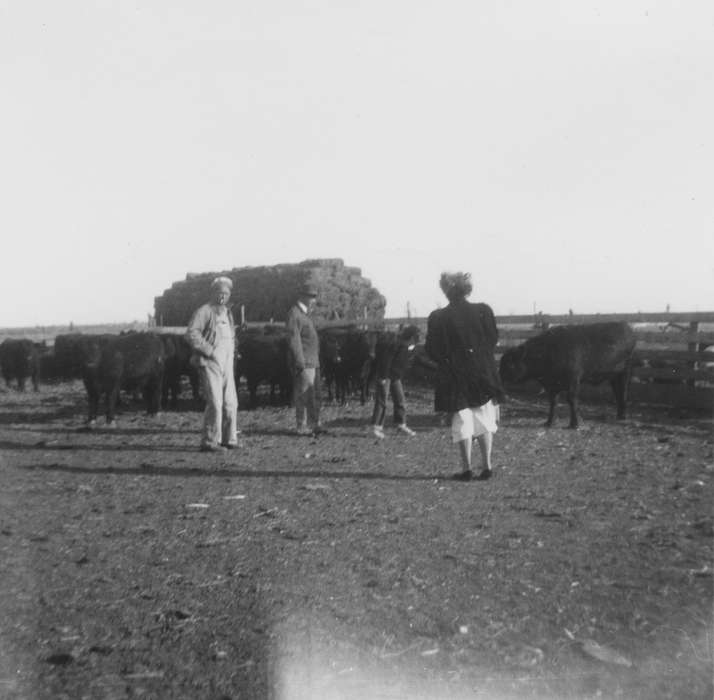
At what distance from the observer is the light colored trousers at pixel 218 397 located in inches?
413

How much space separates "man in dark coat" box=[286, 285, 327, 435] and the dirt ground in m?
2.13

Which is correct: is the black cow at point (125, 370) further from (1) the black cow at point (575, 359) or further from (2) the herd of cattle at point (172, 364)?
(1) the black cow at point (575, 359)

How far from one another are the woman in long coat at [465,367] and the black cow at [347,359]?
837cm

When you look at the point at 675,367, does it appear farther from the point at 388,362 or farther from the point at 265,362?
the point at 265,362

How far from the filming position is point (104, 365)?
14.2m

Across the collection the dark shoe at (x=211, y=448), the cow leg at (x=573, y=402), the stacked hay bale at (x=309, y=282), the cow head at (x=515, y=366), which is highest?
the stacked hay bale at (x=309, y=282)

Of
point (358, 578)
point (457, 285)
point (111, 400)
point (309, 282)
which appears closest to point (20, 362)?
point (111, 400)

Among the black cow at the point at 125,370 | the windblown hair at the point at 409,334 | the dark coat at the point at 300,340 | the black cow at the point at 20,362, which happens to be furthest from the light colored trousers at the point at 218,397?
the black cow at the point at 20,362

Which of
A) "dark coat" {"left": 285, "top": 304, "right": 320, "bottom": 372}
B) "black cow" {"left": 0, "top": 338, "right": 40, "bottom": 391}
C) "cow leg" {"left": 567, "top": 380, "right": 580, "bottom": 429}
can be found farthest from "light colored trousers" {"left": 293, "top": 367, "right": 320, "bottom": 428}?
"black cow" {"left": 0, "top": 338, "right": 40, "bottom": 391}

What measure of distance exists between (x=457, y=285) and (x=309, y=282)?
21.9 m

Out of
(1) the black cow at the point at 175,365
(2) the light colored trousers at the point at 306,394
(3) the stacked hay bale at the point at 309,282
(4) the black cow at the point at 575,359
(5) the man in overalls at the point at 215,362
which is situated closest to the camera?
(5) the man in overalls at the point at 215,362

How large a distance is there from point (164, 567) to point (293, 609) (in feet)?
3.93

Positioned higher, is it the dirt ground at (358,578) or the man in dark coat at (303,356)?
the man in dark coat at (303,356)

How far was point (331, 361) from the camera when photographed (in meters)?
17.6
